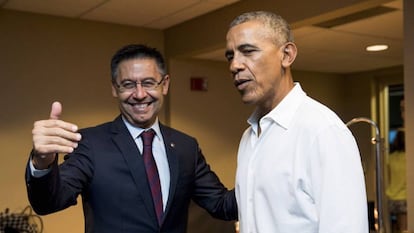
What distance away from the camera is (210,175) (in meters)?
2.02

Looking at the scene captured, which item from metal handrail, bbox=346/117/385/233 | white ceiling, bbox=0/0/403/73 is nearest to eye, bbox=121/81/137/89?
metal handrail, bbox=346/117/385/233

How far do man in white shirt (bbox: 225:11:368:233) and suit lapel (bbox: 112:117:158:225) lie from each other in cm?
37

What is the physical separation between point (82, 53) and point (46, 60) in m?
0.30

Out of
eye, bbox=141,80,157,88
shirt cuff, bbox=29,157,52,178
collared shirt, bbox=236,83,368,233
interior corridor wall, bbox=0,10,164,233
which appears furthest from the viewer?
interior corridor wall, bbox=0,10,164,233

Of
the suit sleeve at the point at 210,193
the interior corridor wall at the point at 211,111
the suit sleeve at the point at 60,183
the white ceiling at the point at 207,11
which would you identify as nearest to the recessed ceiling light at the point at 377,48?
the white ceiling at the point at 207,11

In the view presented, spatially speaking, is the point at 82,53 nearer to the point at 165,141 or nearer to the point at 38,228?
the point at 38,228

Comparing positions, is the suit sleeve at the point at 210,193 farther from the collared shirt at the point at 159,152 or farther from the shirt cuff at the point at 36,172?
the shirt cuff at the point at 36,172

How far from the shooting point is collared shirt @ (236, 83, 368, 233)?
1226 millimetres

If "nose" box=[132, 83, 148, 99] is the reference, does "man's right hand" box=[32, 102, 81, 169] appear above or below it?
below

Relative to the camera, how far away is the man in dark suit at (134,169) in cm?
174

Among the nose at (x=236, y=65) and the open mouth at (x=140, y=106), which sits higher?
the nose at (x=236, y=65)

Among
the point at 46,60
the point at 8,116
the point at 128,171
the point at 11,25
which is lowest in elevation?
the point at 128,171

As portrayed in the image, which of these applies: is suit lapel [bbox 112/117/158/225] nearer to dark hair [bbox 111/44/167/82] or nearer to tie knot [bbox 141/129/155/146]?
tie knot [bbox 141/129/155/146]

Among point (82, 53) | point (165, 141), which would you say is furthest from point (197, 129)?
point (165, 141)
